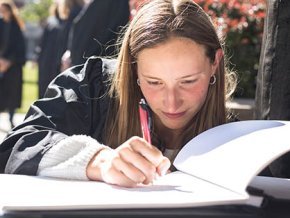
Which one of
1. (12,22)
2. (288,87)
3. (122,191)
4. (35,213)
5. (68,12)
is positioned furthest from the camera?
(12,22)

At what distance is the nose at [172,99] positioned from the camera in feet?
5.27

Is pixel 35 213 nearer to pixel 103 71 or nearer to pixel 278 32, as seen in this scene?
pixel 103 71

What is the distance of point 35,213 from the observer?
0.99 m

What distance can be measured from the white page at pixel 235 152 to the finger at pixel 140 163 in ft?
0.22

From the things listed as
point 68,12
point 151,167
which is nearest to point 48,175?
point 151,167

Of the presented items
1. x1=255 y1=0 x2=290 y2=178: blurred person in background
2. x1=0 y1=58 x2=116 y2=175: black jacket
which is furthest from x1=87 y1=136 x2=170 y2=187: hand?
x1=255 y1=0 x2=290 y2=178: blurred person in background

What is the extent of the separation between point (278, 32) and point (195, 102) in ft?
2.01

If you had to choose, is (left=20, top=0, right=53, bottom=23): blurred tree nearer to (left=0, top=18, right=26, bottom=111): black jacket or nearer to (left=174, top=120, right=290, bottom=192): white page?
(left=0, top=18, right=26, bottom=111): black jacket

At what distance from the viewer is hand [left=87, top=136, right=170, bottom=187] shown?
1200 millimetres

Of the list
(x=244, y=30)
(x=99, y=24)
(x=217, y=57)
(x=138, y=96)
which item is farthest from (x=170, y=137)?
(x=244, y=30)

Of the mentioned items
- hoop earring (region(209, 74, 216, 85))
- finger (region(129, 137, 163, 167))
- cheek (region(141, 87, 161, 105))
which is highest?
hoop earring (region(209, 74, 216, 85))

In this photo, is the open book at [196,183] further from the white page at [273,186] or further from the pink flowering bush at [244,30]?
the pink flowering bush at [244,30]

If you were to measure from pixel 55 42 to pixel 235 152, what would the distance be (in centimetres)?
548

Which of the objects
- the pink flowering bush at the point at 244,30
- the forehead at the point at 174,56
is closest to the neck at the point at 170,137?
the forehead at the point at 174,56
